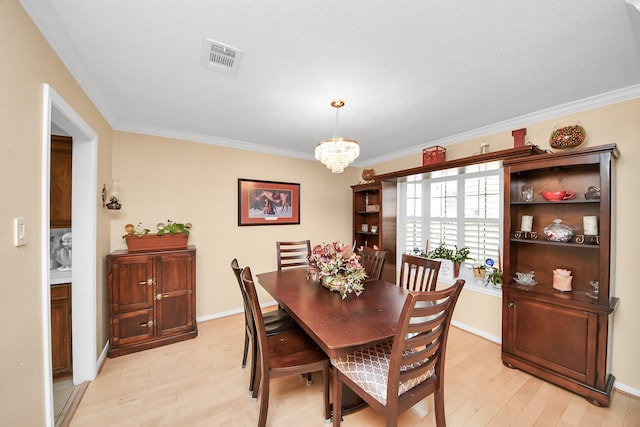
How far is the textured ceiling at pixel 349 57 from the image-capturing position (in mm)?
1210

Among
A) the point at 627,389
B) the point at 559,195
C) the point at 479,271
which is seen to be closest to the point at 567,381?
the point at 627,389

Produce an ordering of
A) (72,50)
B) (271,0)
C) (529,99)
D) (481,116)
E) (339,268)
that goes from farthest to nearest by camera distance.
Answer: (481,116) < (529,99) < (339,268) < (72,50) < (271,0)

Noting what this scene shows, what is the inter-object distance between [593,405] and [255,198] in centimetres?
379

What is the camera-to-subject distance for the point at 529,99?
2072 mm

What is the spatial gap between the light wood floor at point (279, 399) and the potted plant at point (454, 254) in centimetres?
102

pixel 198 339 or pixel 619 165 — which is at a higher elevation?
pixel 619 165

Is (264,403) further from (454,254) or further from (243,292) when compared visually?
(454,254)

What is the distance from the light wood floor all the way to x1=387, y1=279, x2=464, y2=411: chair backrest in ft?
1.67

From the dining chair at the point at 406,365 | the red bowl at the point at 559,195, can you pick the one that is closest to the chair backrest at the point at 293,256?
the dining chair at the point at 406,365

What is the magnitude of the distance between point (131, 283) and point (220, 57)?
7.43 feet

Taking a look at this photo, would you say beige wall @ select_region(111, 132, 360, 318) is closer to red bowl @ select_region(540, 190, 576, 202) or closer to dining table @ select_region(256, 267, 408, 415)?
dining table @ select_region(256, 267, 408, 415)

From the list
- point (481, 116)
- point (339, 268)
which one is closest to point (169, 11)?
point (339, 268)

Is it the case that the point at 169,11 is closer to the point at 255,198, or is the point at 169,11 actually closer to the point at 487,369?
the point at 255,198

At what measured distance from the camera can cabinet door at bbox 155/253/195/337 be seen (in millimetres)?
2504
